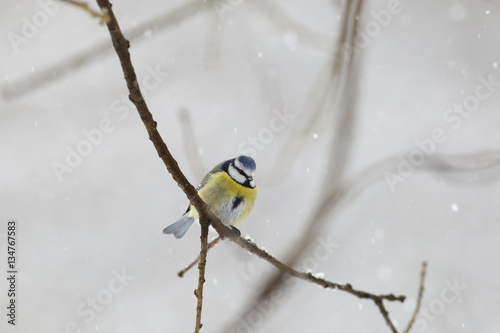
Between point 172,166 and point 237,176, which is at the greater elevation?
point 172,166

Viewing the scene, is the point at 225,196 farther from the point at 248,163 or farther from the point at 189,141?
the point at 189,141

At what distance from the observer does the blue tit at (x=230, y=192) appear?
268 centimetres

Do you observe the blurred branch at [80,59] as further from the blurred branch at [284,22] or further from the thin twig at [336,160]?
the thin twig at [336,160]

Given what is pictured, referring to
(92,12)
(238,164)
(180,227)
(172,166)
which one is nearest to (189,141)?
(238,164)

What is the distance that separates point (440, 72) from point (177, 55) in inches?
188

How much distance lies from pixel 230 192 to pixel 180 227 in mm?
401

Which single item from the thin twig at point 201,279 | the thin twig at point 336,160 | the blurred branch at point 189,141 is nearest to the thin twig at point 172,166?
the thin twig at point 201,279

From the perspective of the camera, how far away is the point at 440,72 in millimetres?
8875

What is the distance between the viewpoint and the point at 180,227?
285 cm

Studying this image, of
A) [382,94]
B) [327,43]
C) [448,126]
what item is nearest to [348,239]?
[448,126]

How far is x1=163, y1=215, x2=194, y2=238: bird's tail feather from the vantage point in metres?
2.80

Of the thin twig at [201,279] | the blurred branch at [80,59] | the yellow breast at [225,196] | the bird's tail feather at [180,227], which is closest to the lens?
the thin twig at [201,279]

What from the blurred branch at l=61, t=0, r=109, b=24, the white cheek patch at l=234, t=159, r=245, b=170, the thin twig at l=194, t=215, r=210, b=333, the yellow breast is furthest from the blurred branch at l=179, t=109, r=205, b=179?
the blurred branch at l=61, t=0, r=109, b=24

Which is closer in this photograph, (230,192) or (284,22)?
(284,22)
